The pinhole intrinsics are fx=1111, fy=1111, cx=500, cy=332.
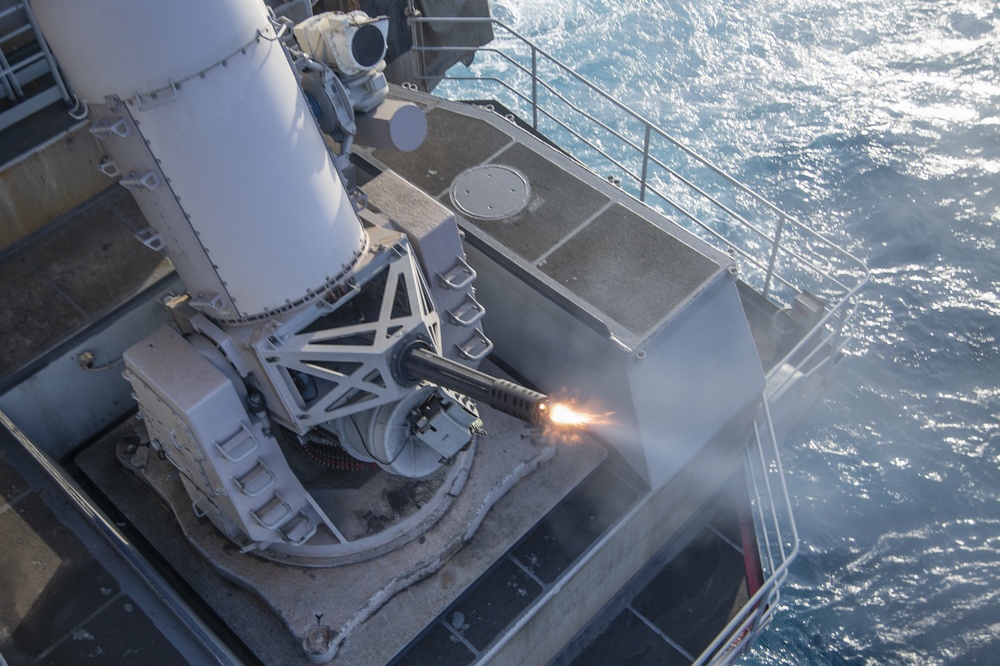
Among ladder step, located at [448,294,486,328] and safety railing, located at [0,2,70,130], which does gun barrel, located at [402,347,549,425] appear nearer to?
ladder step, located at [448,294,486,328]

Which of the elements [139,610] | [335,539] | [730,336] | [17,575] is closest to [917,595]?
[730,336]

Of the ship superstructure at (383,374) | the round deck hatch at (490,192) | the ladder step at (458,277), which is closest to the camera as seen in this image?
the ship superstructure at (383,374)

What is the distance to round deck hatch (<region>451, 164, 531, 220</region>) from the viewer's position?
8.91 meters

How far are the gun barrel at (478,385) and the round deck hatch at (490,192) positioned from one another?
2.25 meters

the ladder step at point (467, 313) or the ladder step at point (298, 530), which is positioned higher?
the ladder step at point (467, 313)

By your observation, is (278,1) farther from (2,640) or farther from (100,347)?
(2,640)

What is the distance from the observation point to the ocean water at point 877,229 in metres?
10.7

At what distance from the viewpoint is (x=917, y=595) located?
10.7 metres

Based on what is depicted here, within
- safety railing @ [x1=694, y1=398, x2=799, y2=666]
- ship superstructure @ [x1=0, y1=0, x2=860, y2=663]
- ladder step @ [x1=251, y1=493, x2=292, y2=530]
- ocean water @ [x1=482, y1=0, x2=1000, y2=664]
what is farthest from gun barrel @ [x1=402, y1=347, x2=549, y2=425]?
ocean water @ [x1=482, y1=0, x2=1000, y2=664]

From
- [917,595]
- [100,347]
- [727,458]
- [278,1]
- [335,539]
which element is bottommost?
[917,595]

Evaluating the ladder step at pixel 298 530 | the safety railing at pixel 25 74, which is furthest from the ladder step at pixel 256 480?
the safety railing at pixel 25 74

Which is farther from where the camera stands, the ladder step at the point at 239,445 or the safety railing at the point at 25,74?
the safety railing at the point at 25,74

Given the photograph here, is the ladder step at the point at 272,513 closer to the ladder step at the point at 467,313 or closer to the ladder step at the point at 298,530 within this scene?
the ladder step at the point at 298,530

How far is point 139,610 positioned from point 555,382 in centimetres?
345
